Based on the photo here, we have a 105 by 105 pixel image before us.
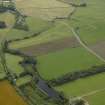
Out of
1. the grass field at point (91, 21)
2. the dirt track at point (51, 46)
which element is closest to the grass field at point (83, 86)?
the dirt track at point (51, 46)

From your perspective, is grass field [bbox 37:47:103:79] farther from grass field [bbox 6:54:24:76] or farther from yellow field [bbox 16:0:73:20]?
yellow field [bbox 16:0:73:20]

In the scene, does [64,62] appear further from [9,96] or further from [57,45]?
[9,96]

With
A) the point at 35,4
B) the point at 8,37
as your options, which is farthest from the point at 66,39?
the point at 35,4

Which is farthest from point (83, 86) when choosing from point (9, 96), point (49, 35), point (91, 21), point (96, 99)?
point (91, 21)

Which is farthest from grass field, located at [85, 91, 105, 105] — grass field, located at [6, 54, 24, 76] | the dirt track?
the dirt track

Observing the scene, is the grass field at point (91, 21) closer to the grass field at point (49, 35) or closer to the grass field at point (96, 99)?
the grass field at point (49, 35)

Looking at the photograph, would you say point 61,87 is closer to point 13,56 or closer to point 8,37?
point 13,56
